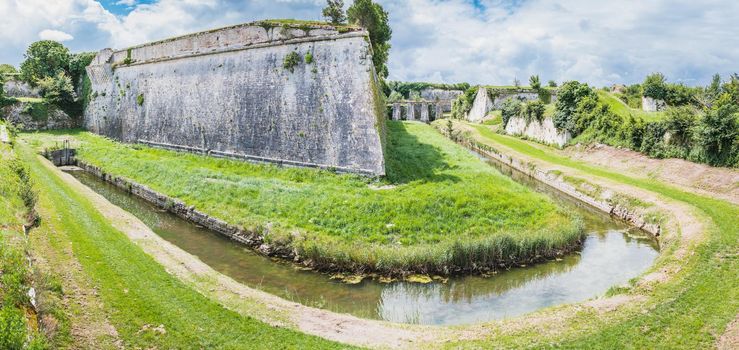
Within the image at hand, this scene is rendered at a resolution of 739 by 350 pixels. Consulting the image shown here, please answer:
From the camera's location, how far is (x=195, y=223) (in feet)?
56.9

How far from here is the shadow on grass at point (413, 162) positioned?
1952 cm

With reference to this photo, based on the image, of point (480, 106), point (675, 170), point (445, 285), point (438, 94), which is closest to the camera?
point (445, 285)

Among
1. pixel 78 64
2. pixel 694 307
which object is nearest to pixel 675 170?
pixel 694 307

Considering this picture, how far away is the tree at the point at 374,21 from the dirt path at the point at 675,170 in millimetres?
16495

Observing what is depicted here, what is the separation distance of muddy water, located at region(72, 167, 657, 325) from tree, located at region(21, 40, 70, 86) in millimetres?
36208

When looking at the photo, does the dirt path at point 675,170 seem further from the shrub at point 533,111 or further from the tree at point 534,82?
the tree at point 534,82

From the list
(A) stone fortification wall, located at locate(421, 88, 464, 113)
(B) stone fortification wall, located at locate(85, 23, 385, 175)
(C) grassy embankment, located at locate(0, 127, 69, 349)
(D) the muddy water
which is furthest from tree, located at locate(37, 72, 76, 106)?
(A) stone fortification wall, located at locate(421, 88, 464, 113)

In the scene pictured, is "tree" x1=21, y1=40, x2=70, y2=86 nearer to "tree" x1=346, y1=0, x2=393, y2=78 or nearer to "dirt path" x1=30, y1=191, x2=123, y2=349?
"tree" x1=346, y1=0, x2=393, y2=78

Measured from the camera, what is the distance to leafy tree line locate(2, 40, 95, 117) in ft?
136

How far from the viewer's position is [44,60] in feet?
142

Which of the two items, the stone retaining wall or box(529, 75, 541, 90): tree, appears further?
box(529, 75, 541, 90): tree

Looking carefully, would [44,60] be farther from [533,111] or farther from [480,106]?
[480,106]

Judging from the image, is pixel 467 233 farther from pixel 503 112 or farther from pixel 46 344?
pixel 503 112

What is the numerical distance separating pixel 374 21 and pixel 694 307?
3254 cm
